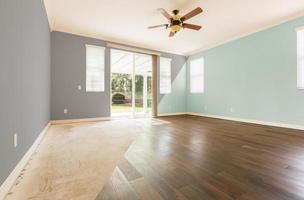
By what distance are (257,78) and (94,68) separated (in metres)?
5.44

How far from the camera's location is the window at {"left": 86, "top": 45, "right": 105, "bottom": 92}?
16.7 ft

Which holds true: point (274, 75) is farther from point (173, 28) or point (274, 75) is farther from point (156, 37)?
point (156, 37)

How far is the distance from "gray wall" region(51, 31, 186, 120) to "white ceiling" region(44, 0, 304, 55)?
0.36 m

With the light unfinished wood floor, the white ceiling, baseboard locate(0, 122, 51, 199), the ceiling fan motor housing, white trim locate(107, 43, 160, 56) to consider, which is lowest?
the light unfinished wood floor

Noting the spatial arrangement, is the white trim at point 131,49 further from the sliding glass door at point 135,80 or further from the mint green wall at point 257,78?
the mint green wall at point 257,78

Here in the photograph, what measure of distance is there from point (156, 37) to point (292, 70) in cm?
408

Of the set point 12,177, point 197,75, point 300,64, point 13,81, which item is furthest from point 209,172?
point 197,75

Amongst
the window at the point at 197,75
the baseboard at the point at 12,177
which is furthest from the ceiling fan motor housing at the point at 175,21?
the baseboard at the point at 12,177

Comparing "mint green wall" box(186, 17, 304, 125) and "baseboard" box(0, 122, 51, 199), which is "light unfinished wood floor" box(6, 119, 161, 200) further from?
"mint green wall" box(186, 17, 304, 125)

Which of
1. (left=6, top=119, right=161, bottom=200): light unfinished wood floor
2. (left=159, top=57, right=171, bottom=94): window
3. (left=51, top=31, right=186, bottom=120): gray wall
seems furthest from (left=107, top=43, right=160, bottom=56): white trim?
(left=6, top=119, right=161, bottom=200): light unfinished wood floor

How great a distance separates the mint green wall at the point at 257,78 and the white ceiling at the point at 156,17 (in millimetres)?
439

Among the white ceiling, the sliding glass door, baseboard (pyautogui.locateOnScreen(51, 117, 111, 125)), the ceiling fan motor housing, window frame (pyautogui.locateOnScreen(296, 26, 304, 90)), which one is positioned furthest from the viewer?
the sliding glass door

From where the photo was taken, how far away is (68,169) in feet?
5.61

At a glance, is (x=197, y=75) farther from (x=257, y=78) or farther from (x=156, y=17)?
(x=156, y=17)
